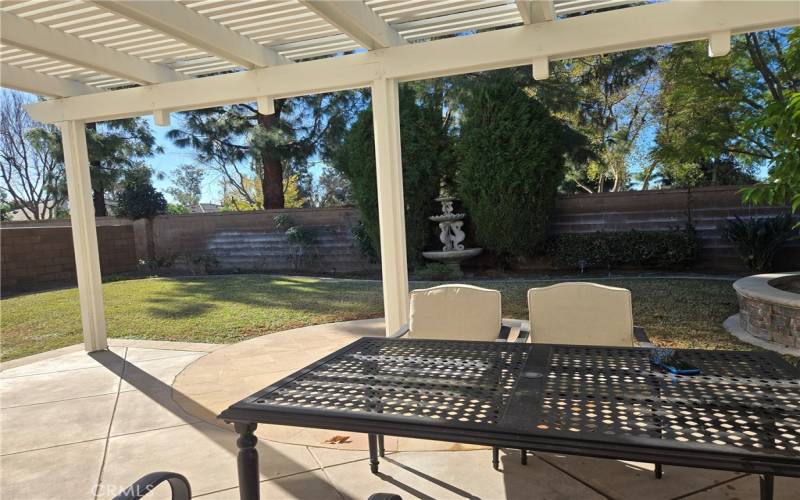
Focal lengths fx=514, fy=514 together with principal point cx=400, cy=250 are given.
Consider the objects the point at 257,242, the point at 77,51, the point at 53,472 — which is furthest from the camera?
the point at 257,242

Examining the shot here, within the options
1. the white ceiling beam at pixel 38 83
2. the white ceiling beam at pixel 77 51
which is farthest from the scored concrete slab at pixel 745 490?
the white ceiling beam at pixel 38 83

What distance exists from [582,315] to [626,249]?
6.76m

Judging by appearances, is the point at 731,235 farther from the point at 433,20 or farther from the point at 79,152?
the point at 79,152

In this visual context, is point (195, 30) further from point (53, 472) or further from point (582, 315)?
point (582, 315)

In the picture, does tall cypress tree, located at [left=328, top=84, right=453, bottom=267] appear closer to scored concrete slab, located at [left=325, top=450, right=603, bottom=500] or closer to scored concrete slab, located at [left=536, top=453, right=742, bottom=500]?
scored concrete slab, located at [left=325, top=450, right=603, bottom=500]

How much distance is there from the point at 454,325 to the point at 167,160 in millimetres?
27040

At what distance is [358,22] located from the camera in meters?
3.19

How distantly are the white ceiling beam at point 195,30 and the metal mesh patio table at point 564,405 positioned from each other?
87.0 inches

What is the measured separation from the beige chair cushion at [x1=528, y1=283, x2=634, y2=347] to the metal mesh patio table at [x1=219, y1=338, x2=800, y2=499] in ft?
1.68

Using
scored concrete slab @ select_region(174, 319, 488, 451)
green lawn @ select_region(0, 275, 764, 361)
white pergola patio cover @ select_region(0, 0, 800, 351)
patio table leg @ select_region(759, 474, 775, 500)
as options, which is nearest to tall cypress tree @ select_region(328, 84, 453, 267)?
green lawn @ select_region(0, 275, 764, 361)

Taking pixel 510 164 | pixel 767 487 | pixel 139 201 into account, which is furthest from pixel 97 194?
pixel 767 487

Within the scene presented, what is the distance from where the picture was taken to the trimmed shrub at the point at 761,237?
7785mm

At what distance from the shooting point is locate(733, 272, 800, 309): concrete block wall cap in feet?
14.2

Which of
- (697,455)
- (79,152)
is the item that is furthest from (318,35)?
(697,455)
